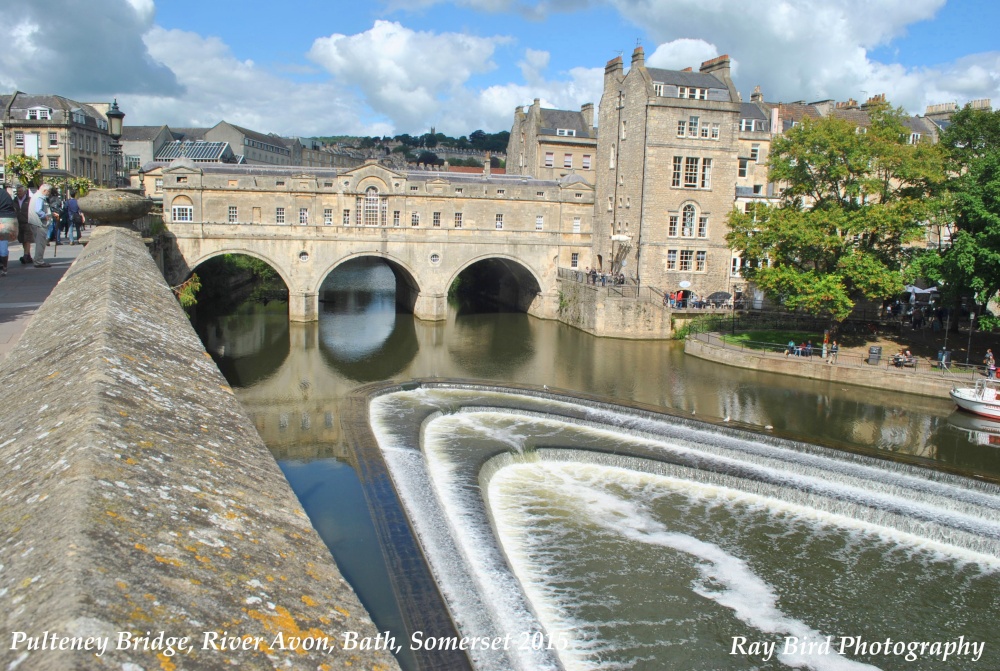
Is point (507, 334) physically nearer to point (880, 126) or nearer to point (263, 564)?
point (880, 126)

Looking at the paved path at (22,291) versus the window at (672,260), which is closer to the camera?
the paved path at (22,291)

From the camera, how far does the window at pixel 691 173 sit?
4125 centimetres

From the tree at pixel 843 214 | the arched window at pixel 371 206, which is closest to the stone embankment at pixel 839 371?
the tree at pixel 843 214

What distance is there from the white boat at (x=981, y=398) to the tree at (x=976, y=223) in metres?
2.45

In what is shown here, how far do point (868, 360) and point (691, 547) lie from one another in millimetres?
18848

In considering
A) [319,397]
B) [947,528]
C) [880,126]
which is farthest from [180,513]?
[880,126]

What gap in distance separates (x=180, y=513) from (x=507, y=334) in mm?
35878

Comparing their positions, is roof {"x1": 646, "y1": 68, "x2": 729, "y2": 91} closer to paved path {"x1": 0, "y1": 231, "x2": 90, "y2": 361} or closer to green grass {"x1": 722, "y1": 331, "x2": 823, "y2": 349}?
green grass {"x1": 722, "y1": 331, "x2": 823, "y2": 349}

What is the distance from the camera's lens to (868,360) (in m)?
29.9

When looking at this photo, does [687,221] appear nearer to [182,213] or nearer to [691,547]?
[182,213]

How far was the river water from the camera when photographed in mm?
12023

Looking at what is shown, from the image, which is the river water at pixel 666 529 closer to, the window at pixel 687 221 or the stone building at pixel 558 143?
the window at pixel 687 221

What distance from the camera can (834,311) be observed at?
101 ft

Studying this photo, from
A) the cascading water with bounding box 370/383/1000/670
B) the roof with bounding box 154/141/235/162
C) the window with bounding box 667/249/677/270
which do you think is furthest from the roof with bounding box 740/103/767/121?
the roof with bounding box 154/141/235/162
